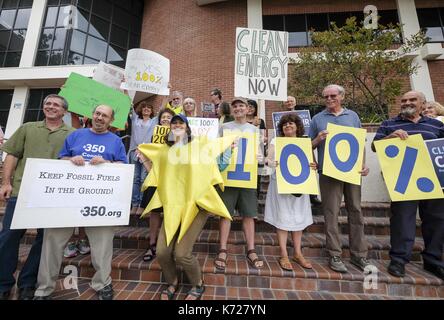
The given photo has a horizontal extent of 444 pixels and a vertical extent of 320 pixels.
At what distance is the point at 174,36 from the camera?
9609mm

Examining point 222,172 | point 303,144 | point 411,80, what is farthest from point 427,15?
point 222,172

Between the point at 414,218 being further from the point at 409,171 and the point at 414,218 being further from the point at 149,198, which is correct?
the point at 149,198

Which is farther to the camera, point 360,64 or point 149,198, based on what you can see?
point 360,64

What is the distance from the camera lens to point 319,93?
623 centimetres

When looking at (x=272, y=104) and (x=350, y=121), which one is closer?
(x=350, y=121)

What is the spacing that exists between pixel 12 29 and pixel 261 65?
1319 cm

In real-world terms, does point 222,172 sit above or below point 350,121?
below

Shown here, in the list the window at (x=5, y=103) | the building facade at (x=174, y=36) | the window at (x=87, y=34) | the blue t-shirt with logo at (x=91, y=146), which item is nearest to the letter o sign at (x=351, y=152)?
the blue t-shirt with logo at (x=91, y=146)

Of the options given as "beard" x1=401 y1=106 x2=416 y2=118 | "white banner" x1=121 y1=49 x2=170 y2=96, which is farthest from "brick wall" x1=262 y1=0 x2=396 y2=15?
"beard" x1=401 y1=106 x2=416 y2=118

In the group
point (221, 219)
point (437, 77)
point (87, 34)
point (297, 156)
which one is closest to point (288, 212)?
point (297, 156)

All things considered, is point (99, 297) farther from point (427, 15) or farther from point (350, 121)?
point (427, 15)

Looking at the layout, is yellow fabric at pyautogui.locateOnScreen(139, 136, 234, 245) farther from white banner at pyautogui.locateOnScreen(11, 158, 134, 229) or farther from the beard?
the beard

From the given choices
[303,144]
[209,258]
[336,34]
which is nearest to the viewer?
[303,144]

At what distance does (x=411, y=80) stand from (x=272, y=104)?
5.12 meters
